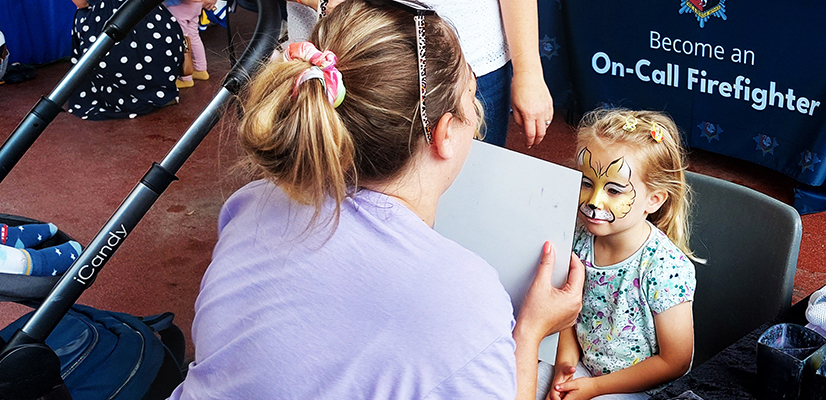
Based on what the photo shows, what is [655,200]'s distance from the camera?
4.44 ft

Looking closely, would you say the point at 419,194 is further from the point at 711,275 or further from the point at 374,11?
the point at 711,275

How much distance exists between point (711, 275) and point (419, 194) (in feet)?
2.47

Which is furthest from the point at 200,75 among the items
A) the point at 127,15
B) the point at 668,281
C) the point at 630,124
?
the point at 668,281

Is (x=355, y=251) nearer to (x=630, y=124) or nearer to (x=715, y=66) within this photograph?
(x=630, y=124)

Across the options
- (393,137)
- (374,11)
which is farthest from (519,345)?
(374,11)

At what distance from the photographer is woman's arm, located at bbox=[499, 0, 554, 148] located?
138 cm

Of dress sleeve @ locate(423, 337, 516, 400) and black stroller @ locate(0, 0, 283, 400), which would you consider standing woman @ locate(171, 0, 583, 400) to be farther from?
black stroller @ locate(0, 0, 283, 400)

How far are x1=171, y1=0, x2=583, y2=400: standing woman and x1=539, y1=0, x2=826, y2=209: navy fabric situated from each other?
7.54 ft

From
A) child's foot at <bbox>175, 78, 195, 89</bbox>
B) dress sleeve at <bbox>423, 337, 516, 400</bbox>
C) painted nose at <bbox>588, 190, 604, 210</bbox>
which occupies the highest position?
painted nose at <bbox>588, 190, 604, 210</bbox>

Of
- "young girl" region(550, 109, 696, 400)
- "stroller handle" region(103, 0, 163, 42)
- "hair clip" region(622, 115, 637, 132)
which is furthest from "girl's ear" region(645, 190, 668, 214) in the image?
"stroller handle" region(103, 0, 163, 42)

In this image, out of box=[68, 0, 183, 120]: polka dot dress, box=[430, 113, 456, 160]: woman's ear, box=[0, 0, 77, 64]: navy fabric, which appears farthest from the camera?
box=[0, 0, 77, 64]: navy fabric

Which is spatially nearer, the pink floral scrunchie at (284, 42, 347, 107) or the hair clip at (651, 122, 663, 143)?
the pink floral scrunchie at (284, 42, 347, 107)

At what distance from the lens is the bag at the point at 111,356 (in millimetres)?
1471

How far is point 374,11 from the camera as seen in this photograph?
0.90 meters
